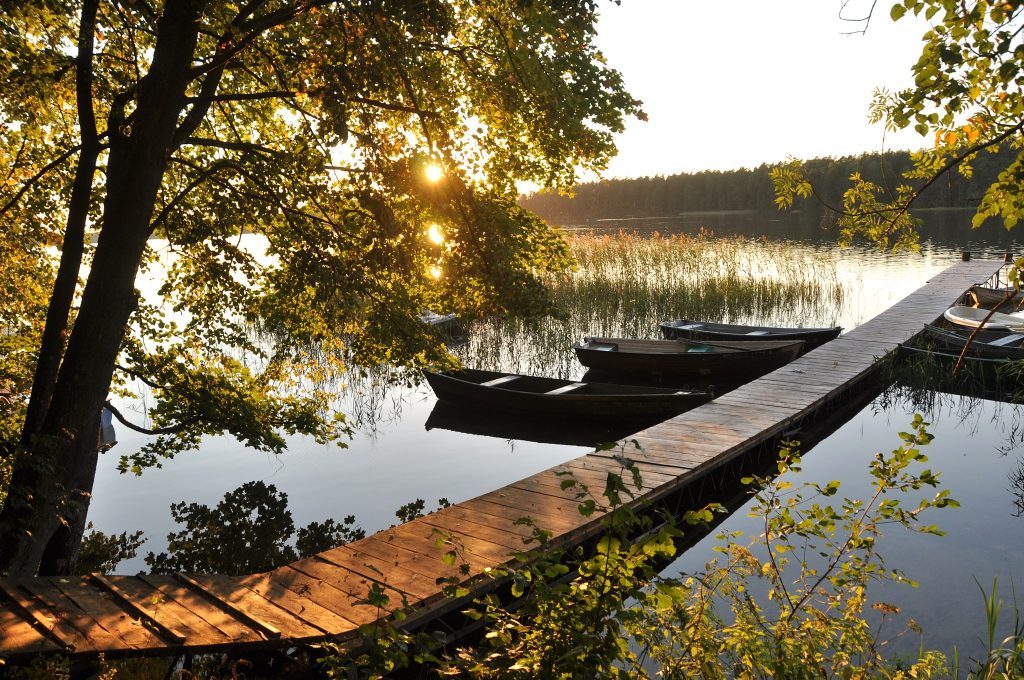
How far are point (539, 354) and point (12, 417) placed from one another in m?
10.7

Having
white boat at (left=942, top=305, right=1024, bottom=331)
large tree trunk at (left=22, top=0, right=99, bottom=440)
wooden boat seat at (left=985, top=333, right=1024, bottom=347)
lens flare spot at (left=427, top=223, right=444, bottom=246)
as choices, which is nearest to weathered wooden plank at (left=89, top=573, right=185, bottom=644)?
large tree trunk at (left=22, top=0, right=99, bottom=440)

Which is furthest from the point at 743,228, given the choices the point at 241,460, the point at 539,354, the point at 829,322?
the point at 241,460

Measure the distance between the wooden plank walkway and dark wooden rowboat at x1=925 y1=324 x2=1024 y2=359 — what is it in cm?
613

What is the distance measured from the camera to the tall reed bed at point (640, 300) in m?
16.6

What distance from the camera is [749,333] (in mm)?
15617

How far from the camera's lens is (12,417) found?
22.9 ft

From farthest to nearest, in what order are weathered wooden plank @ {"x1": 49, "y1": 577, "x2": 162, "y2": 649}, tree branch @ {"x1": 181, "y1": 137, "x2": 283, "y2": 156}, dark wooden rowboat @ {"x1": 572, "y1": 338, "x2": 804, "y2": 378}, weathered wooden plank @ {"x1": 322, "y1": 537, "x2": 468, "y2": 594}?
dark wooden rowboat @ {"x1": 572, "y1": 338, "x2": 804, "y2": 378}, tree branch @ {"x1": 181, "y1": 137, "x2": 283, "y2": 156}, weathered wooden plank @ {"x1": 322, "y1": 537, "x2": 468, "y2": 594}, weathered wooden plank @ {"x1": 49, "y1": 577, "x2": 162, "y2": 649}

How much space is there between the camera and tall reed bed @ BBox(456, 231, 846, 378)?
16625 millimetres

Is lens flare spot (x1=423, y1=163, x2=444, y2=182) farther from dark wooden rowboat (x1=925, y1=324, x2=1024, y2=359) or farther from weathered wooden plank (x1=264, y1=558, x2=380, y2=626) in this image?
dark wooden rowboat (x1=925, y1=324, x2=1024, y2=359)

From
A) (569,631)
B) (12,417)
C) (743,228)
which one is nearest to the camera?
(569,631)

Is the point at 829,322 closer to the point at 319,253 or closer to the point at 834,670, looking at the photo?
the point at 319,253

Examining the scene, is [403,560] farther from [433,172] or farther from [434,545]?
[433,172]

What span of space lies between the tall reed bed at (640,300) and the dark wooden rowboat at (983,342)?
4962 millimetres

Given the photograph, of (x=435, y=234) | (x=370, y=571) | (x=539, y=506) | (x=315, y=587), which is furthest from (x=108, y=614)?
(x=435, y=234)
